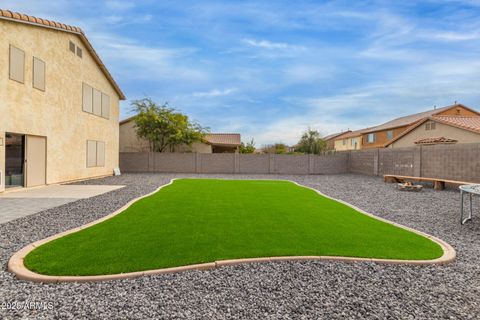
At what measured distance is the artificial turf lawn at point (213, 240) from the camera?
3969 mm

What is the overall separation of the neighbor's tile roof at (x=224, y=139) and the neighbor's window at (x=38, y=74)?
1688 centimetres

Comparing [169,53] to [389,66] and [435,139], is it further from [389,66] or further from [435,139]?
[435,139]

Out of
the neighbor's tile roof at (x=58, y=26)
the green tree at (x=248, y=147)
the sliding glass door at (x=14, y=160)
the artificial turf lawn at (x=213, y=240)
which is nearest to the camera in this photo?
the artificial turf lawn at (x=213, y=240)

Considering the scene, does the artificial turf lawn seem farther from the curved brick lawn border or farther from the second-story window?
the second-story window

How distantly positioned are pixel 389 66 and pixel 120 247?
686 inches

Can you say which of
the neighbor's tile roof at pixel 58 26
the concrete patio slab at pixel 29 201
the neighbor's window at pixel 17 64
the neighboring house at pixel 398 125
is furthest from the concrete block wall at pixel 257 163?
the neighbor's window at pixel 17 64

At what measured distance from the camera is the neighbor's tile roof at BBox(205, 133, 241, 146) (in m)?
29.5

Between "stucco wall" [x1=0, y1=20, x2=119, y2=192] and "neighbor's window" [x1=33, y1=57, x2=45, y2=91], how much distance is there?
0.63ft

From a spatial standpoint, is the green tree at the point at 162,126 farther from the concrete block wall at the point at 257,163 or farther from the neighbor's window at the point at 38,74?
the neighbor's window at the point at 38,74

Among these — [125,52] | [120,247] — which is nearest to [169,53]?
[125,52]

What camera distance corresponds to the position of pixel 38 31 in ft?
38.8

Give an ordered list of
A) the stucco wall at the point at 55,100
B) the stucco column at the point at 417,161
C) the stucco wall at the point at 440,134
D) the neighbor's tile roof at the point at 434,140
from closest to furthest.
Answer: the stucco wall at the point at 55,100 < the stucco column at the point at 417,161 < the stucco wall at the point at 440,134 < the neighbor's tile roof at the point at 434,140

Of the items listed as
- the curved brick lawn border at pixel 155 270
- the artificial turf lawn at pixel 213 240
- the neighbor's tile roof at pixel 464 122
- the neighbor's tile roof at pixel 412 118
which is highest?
the neighbor's tile roof at pixel 412 118

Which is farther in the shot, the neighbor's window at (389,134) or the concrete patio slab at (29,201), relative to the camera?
the neighbor's window at (389,134)
